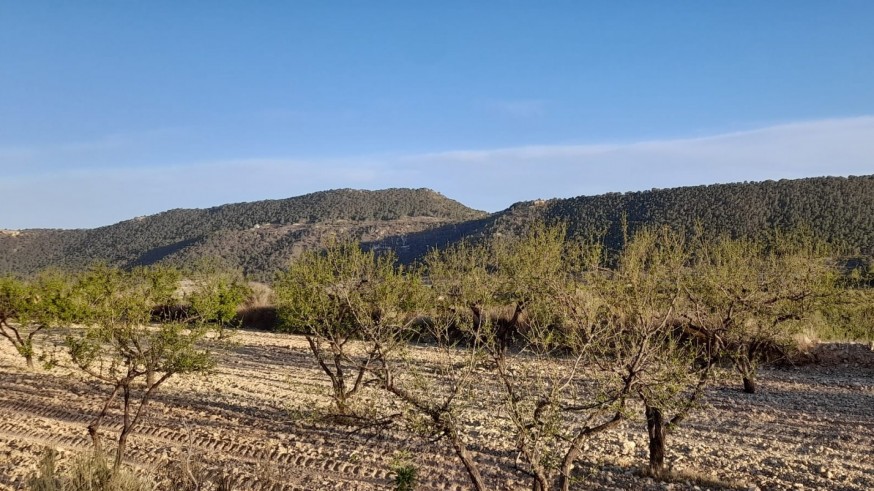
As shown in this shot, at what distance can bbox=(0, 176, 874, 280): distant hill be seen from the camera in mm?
55500

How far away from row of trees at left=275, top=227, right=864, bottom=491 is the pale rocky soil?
0.65 meters

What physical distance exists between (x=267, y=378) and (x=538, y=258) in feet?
33.3

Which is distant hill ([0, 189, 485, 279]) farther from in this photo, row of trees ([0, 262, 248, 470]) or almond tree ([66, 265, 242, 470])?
almond tree ([66, 265, 242, 470])

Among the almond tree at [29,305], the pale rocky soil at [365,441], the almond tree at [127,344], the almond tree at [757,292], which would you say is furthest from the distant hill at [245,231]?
the almond tree at [127,344]

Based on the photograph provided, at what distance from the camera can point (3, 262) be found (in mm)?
91375

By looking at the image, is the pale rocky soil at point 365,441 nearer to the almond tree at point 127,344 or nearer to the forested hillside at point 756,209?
the almond tree at point 127,344

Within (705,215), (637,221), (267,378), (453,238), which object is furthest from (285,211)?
(267,378)

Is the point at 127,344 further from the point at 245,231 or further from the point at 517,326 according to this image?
the point at 245,231

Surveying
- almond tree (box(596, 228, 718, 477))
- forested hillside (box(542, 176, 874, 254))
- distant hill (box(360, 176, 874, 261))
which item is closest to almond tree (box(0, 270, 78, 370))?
almond tree (box(596, 228, 718, 477))

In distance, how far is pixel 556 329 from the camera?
57.6ft

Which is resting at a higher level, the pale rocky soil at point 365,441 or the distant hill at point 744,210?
the distant hill at point 744,210

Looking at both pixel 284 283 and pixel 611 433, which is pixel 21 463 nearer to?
pixel 284 283

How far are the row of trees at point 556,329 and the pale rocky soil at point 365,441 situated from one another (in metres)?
0.65

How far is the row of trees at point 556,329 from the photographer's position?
8.09m
